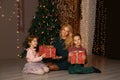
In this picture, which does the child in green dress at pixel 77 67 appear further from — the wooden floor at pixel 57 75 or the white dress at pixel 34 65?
the white dress at pixel 34 65

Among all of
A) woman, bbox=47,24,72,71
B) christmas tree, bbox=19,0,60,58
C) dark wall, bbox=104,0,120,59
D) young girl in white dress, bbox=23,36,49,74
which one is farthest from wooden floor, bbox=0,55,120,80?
dark wall, bbox=104,0,120,59

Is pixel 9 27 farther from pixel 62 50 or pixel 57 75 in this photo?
pixel 57 75

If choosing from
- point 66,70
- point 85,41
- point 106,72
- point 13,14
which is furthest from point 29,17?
point 106,72

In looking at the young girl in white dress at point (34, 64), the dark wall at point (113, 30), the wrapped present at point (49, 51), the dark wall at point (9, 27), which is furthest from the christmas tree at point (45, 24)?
the young girl in white dress at point (34, 64)

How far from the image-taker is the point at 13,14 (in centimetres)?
683

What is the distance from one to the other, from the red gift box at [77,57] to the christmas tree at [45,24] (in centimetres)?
184

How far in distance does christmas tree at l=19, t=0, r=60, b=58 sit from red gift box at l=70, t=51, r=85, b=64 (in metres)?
1.84

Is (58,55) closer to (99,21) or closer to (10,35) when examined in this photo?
(10,35)

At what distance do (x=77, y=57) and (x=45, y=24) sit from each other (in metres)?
2.09

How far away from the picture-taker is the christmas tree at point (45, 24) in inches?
260

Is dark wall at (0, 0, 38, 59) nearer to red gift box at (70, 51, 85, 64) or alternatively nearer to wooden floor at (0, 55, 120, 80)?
wooden floor at (0, 55, 120, 80)

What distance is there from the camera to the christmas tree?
6.60 metres

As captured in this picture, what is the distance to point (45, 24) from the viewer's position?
21.9 feet

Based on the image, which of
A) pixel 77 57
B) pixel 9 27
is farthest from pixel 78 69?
pixel 9 27
